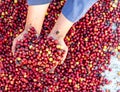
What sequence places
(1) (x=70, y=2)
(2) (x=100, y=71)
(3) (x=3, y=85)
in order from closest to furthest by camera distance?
1. (1) (x=70, y=2)
2. (3) (x=3, y=85)
3. (2) (x=100, y=71)

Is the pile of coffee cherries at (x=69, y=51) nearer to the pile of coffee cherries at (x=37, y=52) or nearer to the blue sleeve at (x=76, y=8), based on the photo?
the pile of coffee cherries at (x=37, y=52)

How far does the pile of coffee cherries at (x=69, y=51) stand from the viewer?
9.67 ft

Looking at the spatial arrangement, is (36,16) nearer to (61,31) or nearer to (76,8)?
(61,31)

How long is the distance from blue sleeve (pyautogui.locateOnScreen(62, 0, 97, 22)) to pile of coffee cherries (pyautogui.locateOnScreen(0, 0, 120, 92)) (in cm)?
31

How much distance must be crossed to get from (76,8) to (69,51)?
2.27 feet

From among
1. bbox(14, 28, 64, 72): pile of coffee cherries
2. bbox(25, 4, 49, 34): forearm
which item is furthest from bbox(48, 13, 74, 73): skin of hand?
bbox(25, 4, 49, 34): forearm

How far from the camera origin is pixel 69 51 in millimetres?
3213

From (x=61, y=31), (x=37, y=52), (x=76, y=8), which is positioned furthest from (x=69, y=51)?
(x=76, y=8)

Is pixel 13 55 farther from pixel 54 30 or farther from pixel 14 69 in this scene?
pixel 54 30

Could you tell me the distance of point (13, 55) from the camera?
3.04 meters

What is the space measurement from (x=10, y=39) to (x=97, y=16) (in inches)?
40.1

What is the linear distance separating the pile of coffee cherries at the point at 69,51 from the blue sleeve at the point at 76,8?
1.03 ft

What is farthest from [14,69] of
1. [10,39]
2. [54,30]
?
[54,30]

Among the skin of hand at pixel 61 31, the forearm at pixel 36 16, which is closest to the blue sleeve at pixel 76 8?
the skin of hand at pixel 61 31
